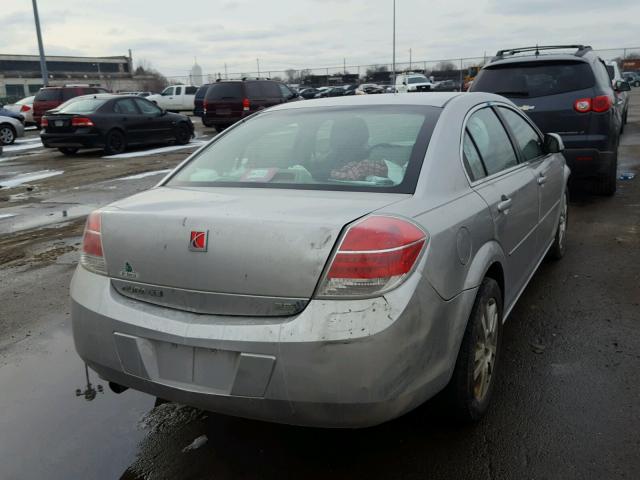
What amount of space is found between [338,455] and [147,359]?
981 millimetres

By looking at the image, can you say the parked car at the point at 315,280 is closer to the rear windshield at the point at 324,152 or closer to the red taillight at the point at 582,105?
the rear windshield at the point at 324,152

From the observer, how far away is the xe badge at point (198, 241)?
7.48 ft

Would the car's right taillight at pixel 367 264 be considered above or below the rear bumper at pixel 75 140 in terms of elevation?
above

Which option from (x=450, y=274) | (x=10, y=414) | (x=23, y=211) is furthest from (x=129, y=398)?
(x=23, y=211)

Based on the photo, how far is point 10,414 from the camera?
308cm

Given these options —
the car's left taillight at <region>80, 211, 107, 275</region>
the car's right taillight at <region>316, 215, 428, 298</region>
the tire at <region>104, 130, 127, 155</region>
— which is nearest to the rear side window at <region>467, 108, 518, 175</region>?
the car's right taillight at <region>316, 215, 428, 298</region>

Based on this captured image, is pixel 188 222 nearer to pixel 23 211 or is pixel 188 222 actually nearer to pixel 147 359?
pixel 147 359

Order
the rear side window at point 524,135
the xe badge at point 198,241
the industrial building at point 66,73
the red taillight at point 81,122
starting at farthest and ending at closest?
1. the industrial building at point 66,73
2. the red taillight at point 81,122
3. the rear side window at point 524,135
4. the xe badge at point 198,241

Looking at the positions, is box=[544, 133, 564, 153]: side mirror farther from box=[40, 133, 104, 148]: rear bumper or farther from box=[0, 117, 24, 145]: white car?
box=[0, 117, 24, 145]: white car

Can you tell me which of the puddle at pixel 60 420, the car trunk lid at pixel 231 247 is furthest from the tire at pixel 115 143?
the car trunk lid at pixel 231 247

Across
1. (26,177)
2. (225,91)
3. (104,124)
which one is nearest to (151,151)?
Result: (104,124)

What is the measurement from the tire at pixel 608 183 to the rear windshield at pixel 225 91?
45.4 ft

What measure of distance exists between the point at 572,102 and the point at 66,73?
4094 inches

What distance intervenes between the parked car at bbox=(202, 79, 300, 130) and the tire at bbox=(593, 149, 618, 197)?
43.4 ft
